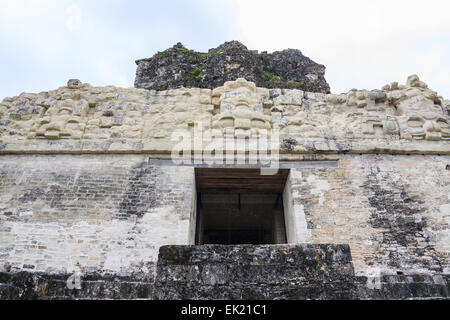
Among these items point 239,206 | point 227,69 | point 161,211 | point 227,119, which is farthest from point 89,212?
point 227,69

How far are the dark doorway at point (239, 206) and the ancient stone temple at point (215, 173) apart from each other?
5 centimetres

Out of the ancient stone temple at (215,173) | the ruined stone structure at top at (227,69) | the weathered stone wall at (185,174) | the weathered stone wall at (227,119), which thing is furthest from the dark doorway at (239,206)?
the ruined stone structure at top at (227,69)

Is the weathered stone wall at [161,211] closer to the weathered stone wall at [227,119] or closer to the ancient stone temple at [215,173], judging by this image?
the ancient stone temple at [215,173]

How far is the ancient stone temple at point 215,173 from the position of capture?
5.70 metres

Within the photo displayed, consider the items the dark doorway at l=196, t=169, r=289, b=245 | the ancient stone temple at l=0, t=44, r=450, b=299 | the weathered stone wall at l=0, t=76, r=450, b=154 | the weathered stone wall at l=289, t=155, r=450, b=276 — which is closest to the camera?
the weathered stone wall at l=289, t=155, r=450, b=276

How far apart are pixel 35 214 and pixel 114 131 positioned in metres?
2.23

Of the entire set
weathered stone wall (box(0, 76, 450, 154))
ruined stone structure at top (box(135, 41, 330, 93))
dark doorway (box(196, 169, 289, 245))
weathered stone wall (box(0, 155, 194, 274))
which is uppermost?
ruined stone structure at top (box(135, 41, 330, 93))

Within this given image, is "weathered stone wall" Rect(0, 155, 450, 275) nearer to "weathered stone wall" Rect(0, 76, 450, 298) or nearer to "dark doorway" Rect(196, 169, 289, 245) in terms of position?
"weathered stone wall" Rect(0, 76, 450, 298)

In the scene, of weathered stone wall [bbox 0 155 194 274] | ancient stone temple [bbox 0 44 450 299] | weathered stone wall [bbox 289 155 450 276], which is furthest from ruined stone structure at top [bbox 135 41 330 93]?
weathered stone wall [bbox 289 155 450 276]

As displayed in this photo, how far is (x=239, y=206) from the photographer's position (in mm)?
8289

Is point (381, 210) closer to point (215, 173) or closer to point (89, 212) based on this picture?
point (215, 173)

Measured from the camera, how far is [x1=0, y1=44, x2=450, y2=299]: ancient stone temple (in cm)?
570

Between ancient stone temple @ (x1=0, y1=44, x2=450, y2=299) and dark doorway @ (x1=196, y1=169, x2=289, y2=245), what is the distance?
0.05 m
